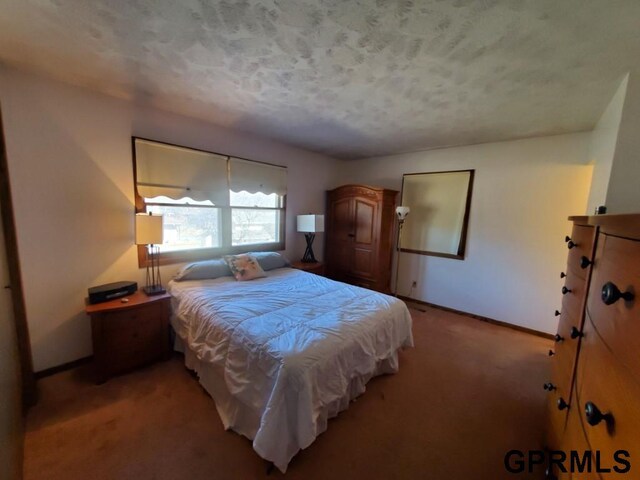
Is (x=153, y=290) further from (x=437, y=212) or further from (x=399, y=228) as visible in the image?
(x=437, y=212)

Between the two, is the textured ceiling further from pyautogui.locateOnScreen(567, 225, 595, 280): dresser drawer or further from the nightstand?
the nightstand

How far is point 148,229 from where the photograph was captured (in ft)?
7.46

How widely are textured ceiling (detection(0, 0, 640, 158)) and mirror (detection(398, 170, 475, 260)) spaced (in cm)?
110

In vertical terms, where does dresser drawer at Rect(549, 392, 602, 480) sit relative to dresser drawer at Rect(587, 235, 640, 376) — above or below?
below

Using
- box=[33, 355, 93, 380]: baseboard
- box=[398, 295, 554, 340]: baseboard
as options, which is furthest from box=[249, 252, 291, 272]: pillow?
box=[398, 295, 554, 340]: baseboard

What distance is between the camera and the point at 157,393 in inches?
76.9

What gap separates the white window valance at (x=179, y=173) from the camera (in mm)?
2498

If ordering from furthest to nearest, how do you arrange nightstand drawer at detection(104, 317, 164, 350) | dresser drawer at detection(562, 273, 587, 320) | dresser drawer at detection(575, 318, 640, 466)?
1. nightstand drawer at detection(104, 317, 164, 350)
2. dresser drawer at detection(562, 273, 587, 320)
3. dresser drawer at detection(575, 318, 640, 466)

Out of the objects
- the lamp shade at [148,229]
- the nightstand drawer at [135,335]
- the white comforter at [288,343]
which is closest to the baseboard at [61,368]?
the nightstand drawer at [135,335]

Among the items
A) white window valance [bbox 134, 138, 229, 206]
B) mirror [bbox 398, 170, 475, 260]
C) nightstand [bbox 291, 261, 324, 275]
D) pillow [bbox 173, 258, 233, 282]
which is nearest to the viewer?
white window valance [bbox 134, 138, 229, 206]

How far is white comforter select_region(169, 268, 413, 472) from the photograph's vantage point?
1.36 meters

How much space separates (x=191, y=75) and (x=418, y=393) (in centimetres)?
309

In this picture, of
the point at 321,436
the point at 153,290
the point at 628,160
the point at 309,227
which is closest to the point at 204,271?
the point at 153,290

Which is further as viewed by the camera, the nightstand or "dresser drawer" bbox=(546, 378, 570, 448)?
the nightstand
